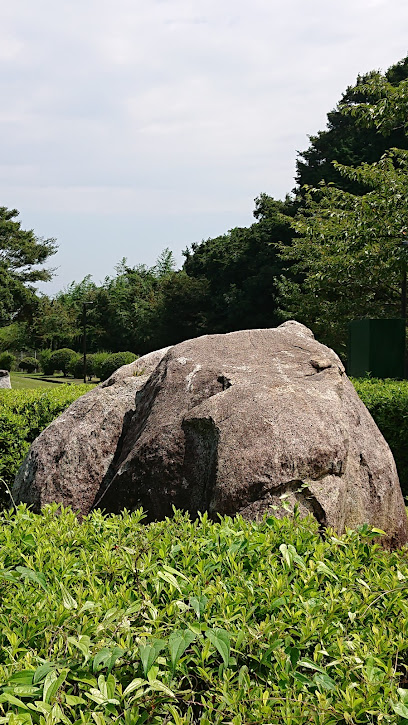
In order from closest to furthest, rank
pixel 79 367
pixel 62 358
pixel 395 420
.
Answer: pixel 395 420 → pixel 79 367 → pixel 62 358

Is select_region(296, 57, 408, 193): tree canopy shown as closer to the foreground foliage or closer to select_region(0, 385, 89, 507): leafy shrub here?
select_region(0, 385, 89, 507): leafy shrub

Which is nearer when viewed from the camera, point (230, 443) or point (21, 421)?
point (230, 443)

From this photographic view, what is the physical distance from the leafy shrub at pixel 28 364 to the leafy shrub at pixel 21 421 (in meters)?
43.1

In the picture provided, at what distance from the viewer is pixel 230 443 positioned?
14.0ft

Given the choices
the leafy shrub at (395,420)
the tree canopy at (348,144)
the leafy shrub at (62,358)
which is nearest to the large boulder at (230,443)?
the leafy shrub at (395,420)

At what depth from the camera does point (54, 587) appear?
7.48 feet

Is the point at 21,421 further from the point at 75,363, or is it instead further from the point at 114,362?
the point at 75,363

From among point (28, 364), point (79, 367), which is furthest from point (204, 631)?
point (28, 364)

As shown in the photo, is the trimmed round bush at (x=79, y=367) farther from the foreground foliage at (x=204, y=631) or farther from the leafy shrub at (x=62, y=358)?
the foreground foliage at (x=204, y=631)

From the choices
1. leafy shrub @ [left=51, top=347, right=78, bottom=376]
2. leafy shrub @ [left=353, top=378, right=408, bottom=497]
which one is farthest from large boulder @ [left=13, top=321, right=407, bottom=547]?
leafy shrub @ [left=51, top=347, right=78, bottom=376]

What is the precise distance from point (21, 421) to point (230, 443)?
401 centimetres

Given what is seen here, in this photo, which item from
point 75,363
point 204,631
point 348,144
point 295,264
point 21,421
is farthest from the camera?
point 75,363

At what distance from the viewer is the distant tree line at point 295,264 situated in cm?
1388

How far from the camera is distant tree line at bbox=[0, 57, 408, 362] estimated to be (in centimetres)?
1388
